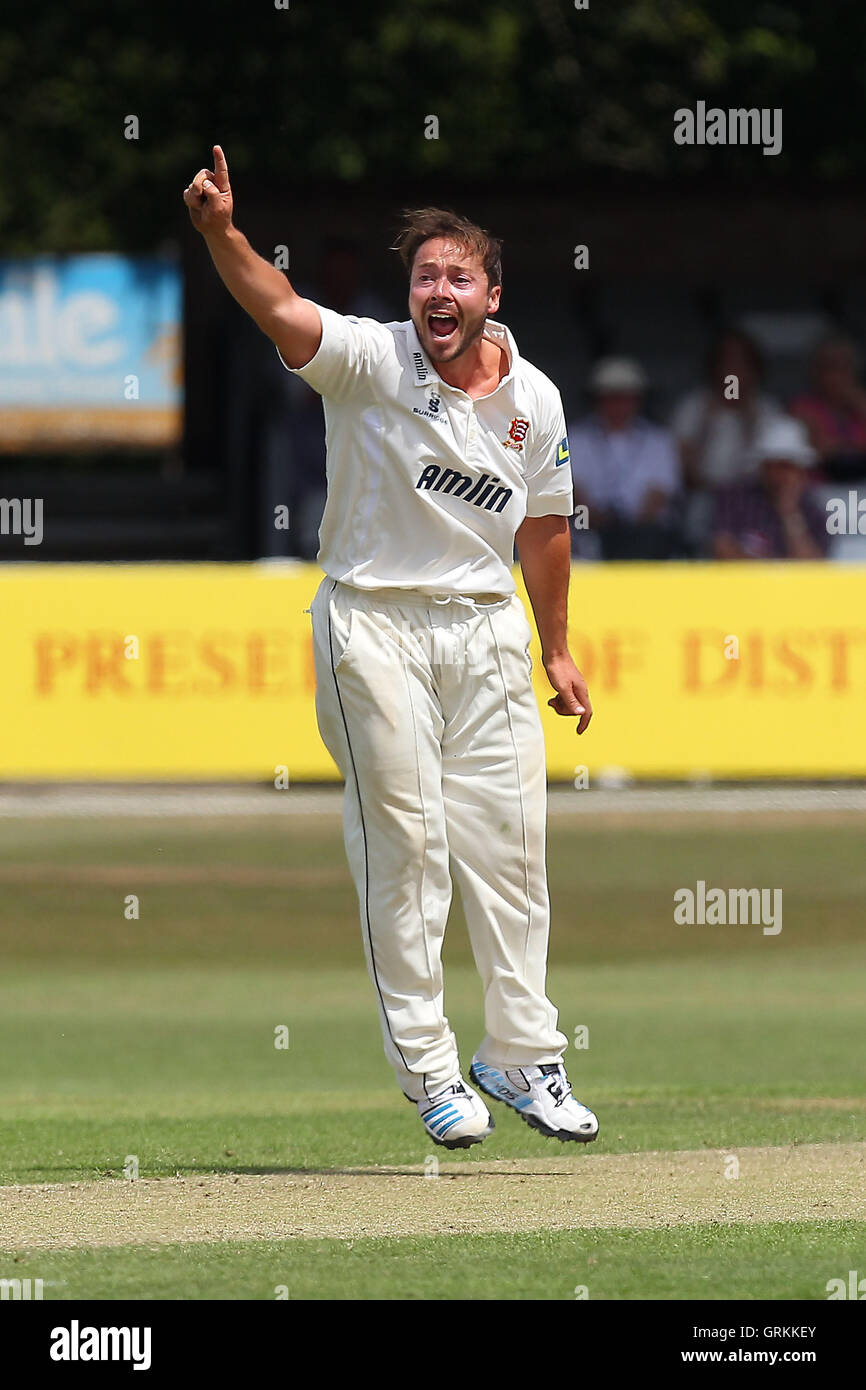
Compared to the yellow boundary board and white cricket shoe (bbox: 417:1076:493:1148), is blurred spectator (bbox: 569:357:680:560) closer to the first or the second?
the yellow boundary board

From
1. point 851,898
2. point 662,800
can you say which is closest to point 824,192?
point 662,800

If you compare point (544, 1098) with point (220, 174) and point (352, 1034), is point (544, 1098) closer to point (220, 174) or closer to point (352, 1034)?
point (220, 174)

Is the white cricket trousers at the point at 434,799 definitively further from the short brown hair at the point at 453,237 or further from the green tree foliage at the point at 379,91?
the green tree foliage at the point at 379,91

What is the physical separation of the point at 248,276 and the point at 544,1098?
219 centimetres

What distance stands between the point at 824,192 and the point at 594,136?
11636 millimetres

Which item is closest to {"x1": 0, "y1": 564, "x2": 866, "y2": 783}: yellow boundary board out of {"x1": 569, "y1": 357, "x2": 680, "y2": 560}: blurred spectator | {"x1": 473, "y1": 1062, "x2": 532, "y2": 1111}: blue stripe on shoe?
{"x1": 569, "y1": 357, "x2": 680, "y2": 560}: blurred spectator

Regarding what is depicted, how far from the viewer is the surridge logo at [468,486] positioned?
227 inches

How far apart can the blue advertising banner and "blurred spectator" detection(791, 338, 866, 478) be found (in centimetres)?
896

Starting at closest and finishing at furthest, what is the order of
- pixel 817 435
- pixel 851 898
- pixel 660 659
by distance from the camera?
pixel 851 898
pixel 660 659
pixel 817 435

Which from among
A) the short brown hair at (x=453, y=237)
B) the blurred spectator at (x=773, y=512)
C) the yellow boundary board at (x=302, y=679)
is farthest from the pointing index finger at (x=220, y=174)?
the blurred spectator at (x=773, y=512)

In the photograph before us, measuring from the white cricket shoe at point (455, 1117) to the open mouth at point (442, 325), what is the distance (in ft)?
6.10

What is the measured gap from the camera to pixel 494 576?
5875 millimetres
